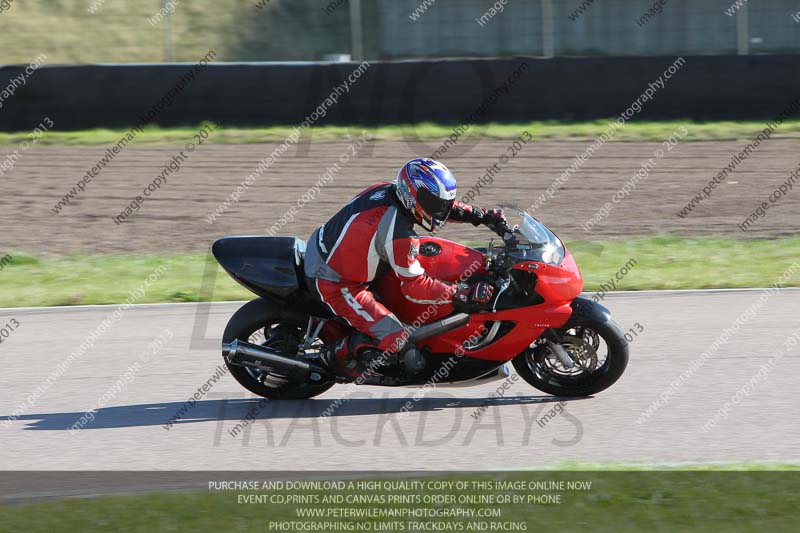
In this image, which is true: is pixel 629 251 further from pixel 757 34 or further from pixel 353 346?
pixel 757 34

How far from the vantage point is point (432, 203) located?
697 cm

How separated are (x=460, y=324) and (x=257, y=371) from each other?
4.85 ft

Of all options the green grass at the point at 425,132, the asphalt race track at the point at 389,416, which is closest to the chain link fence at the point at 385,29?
the green grass at the point at 425,132

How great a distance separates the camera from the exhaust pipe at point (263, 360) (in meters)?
7.30

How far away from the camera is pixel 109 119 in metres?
19.5

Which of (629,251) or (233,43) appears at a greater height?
(629,251)

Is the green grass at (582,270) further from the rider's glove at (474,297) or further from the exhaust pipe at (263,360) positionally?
the rider's glove at (474,297)

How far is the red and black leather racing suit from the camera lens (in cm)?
707

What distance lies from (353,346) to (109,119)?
13508 millimetres

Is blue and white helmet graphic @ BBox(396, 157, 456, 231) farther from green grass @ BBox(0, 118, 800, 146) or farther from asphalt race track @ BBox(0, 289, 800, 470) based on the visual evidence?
green grass @ BBox(0, 118, 800, 146)

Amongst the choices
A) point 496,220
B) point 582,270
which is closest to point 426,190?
point 496,220

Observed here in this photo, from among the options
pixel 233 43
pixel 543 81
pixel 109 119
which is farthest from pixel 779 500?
pixel 233 43

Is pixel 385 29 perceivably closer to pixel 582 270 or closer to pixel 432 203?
pixel 582 270

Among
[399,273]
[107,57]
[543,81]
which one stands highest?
[399,273]
